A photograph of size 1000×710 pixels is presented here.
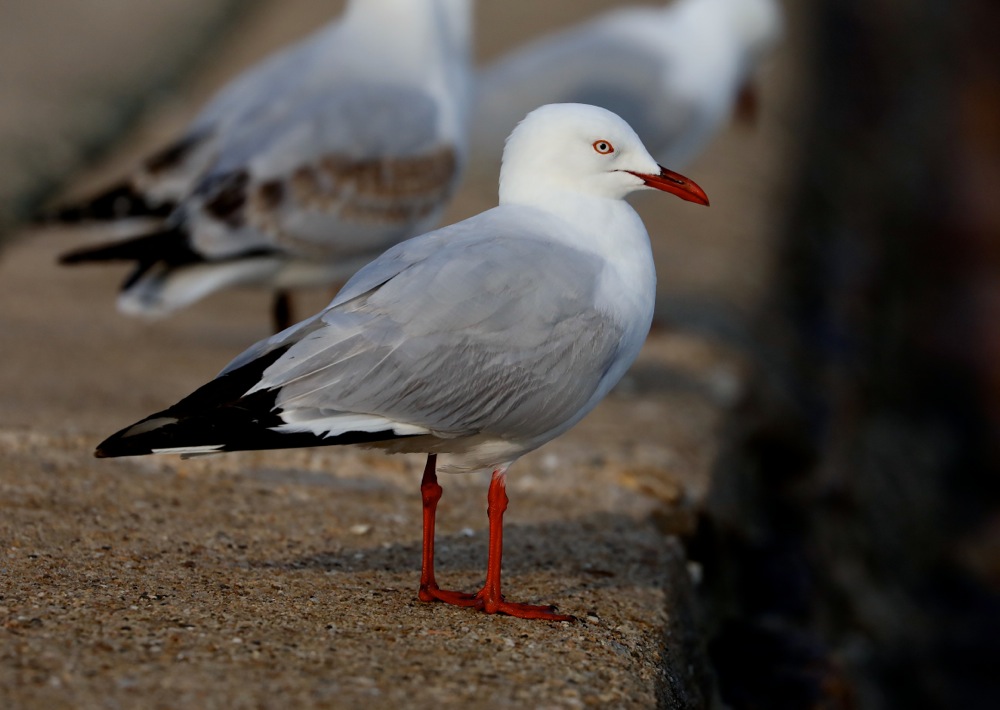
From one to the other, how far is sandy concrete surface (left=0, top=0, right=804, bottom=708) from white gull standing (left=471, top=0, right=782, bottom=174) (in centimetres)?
98

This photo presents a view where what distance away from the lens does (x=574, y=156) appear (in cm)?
319

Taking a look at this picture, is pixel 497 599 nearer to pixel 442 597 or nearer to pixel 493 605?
pixel 493 605

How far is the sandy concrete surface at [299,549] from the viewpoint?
8.32 ft

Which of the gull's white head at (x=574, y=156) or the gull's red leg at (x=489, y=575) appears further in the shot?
the gull's white head at (x=574, y=156)

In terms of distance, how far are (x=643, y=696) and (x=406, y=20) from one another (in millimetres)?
3352

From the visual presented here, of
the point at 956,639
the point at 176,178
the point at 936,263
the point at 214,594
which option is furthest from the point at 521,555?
the point at 936,263

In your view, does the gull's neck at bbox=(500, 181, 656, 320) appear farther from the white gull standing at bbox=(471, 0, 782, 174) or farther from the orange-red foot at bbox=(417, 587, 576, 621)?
the white gull standing at bbox=(471, 0, 782, 174)

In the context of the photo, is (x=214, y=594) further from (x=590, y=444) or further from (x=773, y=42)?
(x=773, y=42)

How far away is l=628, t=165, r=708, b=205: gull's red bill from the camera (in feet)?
10.7

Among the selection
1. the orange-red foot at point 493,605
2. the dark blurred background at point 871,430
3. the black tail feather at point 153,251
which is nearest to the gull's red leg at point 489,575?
the orange-red foot at point 493,605

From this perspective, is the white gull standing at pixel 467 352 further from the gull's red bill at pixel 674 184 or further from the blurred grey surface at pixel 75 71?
the blurred grey surface at pixel 75 71

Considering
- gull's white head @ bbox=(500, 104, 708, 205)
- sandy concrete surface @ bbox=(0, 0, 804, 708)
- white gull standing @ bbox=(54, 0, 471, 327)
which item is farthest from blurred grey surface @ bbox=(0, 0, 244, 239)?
gull's white head @ bbox=(500, 104, 708, 205)

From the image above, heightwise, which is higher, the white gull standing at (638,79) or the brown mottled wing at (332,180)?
the white gull standing at (638,79)

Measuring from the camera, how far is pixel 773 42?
23.9 ft
